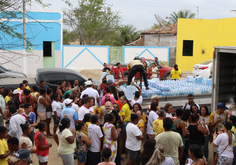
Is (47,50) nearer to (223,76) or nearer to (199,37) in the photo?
(199,37)

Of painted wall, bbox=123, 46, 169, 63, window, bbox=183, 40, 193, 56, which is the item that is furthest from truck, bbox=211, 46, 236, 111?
window, bbox=183, 40, 193, 56

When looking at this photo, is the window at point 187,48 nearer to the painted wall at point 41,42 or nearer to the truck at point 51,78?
the painted wall at point 41,42

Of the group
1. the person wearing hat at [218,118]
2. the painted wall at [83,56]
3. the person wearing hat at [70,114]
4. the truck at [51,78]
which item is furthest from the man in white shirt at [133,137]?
the painted wall at [83,56]

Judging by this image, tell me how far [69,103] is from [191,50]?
65.6ft

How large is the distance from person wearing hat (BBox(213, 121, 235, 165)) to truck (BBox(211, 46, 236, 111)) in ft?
7.21

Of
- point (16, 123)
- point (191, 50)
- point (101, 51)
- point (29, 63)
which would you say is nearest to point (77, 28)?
point (101, 51)

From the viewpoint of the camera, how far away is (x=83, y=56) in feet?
74.7

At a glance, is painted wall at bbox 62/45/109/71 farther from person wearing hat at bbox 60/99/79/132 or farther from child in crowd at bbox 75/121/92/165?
child in crowd at bbox 75/121/92/165

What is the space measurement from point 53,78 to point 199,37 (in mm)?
17380

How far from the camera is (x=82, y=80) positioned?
10.9m

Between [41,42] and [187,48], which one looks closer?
[41,42]

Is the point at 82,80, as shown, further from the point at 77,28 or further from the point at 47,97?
the point at 77,28

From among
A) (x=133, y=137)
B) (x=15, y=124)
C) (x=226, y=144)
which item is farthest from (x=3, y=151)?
(x=226, y=144)

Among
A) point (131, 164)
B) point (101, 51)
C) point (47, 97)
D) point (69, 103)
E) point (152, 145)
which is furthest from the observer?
point (101, 51)
